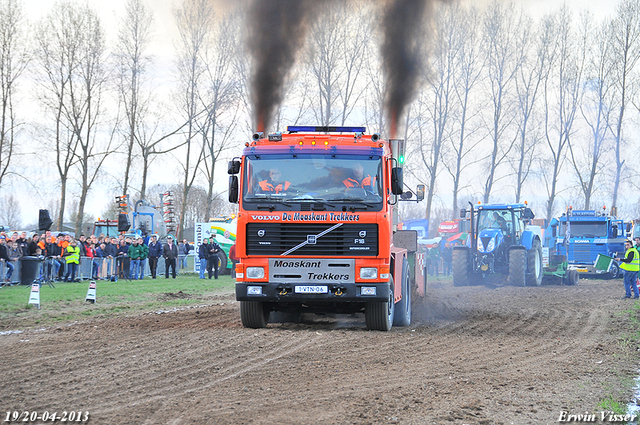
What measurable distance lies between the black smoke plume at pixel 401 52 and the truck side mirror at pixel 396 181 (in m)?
6.18

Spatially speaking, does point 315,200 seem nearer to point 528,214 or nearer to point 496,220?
point 528,214

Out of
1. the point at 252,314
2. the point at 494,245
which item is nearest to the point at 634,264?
the point at 494,245

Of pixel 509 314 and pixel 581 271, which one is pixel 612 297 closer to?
pixel 509 314

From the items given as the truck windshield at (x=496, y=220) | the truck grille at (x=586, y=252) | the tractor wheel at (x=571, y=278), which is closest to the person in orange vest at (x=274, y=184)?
the truck windshield at (x=496, y=220)

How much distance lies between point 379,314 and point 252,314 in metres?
2.22

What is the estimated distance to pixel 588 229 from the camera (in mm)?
31516

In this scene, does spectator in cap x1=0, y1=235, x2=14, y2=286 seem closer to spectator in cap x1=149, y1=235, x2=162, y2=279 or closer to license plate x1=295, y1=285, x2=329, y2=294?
spectator in cap x1=149, y1=235, x2=162, y2=279

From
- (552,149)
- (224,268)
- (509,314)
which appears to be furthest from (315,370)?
(552,149)

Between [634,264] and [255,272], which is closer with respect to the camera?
[255,272]

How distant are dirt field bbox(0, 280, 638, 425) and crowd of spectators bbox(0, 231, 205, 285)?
8.95 metres

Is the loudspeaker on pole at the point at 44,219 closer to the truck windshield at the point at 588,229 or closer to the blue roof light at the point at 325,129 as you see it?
the blue roof light at the point at 325,129

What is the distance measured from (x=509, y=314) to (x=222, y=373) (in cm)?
915

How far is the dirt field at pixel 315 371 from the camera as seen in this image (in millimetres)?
6129

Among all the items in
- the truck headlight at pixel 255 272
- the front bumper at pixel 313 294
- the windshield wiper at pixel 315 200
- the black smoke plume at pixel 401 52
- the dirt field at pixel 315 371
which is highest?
the black smoke plume at pixel 401 52
